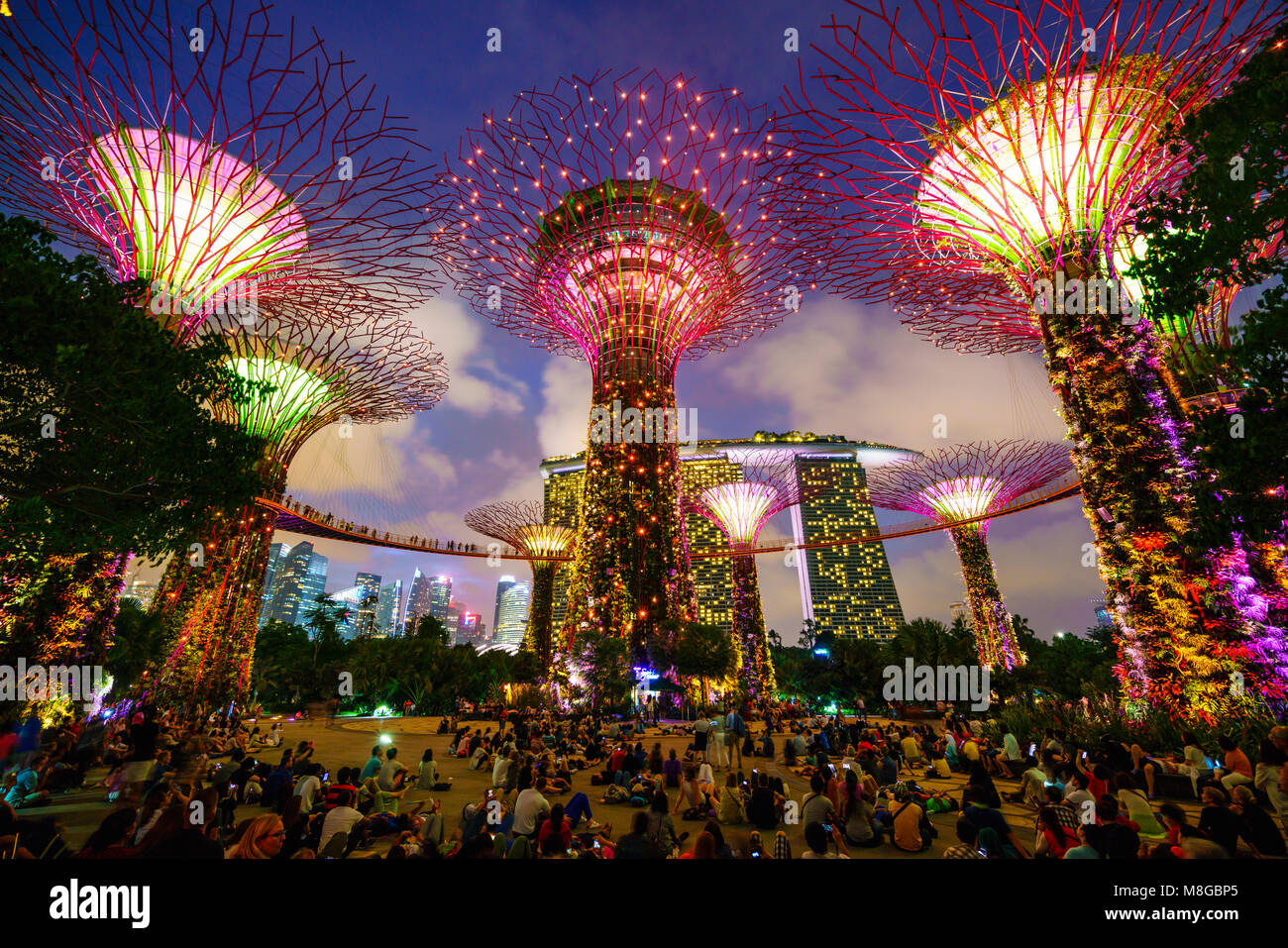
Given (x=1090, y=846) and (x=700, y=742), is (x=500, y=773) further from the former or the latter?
(x=1090, y=846)

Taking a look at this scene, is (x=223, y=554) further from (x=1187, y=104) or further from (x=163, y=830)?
(x=1187, y=104)

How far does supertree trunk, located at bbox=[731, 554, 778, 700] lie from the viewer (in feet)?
116

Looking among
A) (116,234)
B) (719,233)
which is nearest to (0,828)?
(116,234)

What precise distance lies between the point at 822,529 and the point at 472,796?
108731 mm

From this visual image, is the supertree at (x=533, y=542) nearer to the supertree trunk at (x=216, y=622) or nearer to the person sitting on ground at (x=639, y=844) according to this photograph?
the supertree trunk at (x=216, y=622)

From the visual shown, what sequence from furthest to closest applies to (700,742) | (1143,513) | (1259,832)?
(700,742)
(1143,513)
(1259,832)

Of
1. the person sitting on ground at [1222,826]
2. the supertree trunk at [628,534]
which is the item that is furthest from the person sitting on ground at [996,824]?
the supertree trunk at [628,534]

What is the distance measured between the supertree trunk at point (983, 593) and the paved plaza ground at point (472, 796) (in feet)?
78.5

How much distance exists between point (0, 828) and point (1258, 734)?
17.4 m

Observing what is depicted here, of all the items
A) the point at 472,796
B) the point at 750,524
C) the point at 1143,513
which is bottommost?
the point at 472,796

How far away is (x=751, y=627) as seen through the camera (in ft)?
123

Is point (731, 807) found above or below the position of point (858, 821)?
below

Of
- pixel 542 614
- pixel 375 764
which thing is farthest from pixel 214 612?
pixel 542 614
